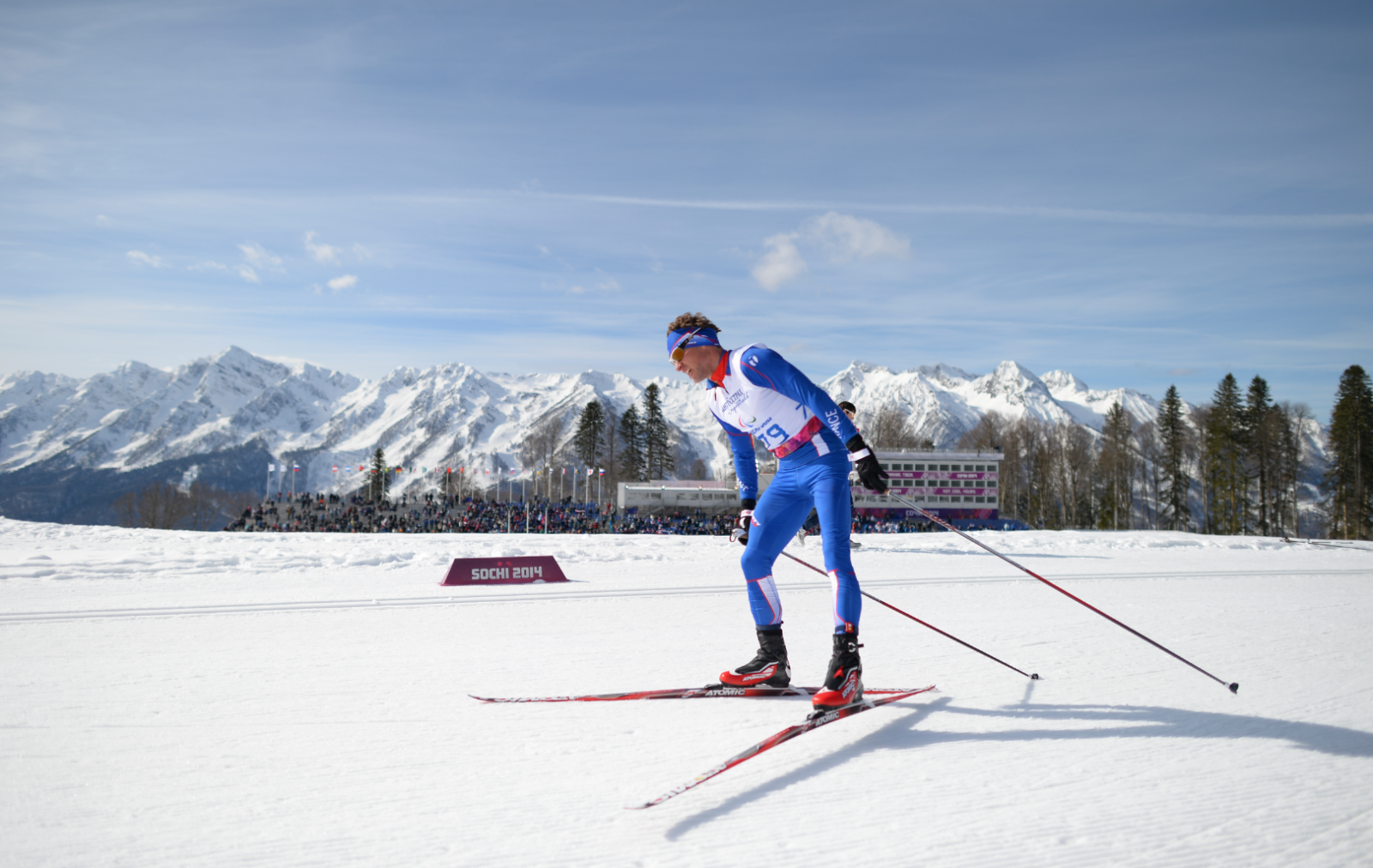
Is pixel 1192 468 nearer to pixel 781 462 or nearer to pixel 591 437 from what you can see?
pixel 591 437

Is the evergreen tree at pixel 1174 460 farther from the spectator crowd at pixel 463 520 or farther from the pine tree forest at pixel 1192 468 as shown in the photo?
the spectator crowd at pixel 463 520

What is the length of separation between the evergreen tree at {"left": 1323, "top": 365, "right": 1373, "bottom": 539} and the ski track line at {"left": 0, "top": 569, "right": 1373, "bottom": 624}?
1700 inches

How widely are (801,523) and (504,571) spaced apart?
23.5 feet

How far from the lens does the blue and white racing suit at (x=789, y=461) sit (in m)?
3.77

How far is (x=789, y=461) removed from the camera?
404 cm

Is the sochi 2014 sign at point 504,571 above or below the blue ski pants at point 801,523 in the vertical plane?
below

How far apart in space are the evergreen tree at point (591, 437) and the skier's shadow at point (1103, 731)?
67.2 m

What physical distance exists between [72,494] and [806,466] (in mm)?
264200

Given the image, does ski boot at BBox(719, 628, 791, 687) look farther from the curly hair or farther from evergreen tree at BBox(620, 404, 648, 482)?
evergreen tree at BBox(620, 404, 648, 482)

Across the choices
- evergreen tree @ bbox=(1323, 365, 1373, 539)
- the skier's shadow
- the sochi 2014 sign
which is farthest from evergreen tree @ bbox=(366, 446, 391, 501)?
evergreen tree @ bbox=(1323, 365, 1373, 539)

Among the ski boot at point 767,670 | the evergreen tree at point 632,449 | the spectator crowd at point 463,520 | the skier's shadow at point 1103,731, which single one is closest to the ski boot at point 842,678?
the skier's shadow at point 1103,731

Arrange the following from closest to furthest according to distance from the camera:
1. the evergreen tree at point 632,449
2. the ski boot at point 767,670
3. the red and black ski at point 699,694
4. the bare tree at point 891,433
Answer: the red and black ski at point 699,694, the ski boot at point 767,670, the evergreen tree at point 632,449, the bare tree at point 891,433

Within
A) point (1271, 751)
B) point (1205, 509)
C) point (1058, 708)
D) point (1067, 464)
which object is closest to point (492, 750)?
point (1058, 708)

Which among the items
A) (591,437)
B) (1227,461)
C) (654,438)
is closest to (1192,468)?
(1227,461)
